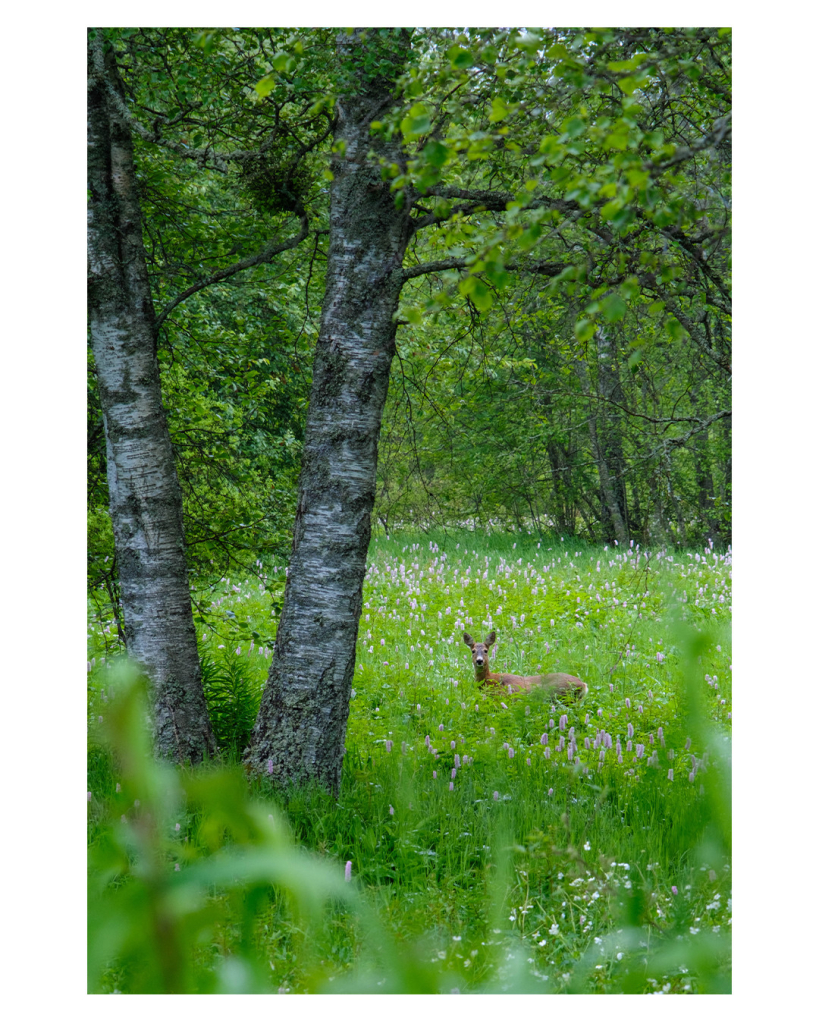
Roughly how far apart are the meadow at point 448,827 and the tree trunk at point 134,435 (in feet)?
1.01

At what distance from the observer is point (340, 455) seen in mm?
3404

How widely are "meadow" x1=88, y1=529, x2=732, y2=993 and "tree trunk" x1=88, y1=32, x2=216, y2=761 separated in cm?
31

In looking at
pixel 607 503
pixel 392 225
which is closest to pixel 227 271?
pixel 392 225

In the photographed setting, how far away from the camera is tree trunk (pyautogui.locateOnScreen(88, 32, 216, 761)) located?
3.59m

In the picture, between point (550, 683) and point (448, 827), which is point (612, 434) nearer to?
point (550, 683)

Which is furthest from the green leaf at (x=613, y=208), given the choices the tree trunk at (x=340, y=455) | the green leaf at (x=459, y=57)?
the tree trunk at (x=340, y=455)

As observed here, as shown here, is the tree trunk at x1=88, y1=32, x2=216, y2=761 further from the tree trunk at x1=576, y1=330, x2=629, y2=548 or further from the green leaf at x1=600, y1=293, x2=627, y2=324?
the tree trunk at x1=576, y1=330, x2=629, y2=548

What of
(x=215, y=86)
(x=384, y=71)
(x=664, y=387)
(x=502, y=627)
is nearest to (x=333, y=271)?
(x=384, y=71)

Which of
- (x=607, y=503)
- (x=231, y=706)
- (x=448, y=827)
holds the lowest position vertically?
(x=448, y=827)

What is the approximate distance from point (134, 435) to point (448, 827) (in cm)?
219

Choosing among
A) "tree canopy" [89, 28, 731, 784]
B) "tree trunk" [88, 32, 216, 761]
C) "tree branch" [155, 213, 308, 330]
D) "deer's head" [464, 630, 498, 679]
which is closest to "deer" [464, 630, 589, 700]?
"deer's head" [464, 630, 498, 679]

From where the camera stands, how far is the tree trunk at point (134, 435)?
359 cm
